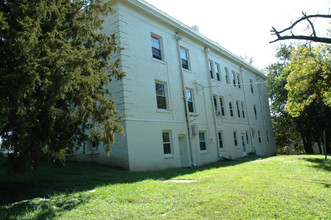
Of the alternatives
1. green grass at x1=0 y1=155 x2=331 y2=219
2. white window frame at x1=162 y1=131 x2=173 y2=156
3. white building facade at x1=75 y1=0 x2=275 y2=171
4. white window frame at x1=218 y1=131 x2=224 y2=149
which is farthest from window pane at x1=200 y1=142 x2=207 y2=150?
green grass at x1=0 y1=155 x2=331 y2=219

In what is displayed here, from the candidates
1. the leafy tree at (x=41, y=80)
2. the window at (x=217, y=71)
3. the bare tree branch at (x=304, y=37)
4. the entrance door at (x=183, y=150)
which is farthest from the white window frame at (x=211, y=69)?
the leafy tree at (x=41, y=80)

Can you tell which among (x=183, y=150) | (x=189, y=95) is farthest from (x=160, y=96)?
(x=183, y=150)

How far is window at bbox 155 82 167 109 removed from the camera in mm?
14247

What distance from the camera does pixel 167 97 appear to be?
14836 mm

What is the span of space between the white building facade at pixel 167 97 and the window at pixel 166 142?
0.01m

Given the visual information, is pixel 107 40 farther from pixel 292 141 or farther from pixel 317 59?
pixel 292 141

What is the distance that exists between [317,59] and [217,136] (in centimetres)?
828

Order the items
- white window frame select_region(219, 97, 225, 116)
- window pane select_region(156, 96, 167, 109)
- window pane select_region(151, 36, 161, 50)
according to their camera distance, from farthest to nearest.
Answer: white window frame select_region(219, 97, 225, 116)
window pane select_region(151, 36, 161, 50)
window pane select_region(156, 96, 167, 109)

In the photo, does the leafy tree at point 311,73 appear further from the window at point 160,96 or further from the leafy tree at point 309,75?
the window at point 160,96

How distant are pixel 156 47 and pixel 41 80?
1037 cm

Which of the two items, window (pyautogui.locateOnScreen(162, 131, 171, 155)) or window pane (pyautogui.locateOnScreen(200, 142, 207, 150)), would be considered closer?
window (pyautogui.locateOnScreen(162, 131, 171, 155))

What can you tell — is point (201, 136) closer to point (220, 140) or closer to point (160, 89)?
point (220, 140)

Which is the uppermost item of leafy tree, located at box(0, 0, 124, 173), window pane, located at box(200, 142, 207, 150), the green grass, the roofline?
the roofline

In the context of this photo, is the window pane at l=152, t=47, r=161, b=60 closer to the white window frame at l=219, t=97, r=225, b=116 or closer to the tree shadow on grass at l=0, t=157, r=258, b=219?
the tree shadow on grass at l=0, t=157, r=258, b=219
